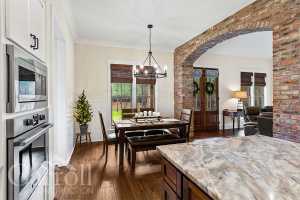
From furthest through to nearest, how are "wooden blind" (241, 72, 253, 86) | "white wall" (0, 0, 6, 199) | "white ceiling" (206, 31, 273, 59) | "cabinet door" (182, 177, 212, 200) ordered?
1. "wooden blind" (241, 72, 253, 86)
2. "white ceiling" (206, 31, 273, 59)
3. "white wall" (0, 0, 6, 199)
4. "cabinet door" (182, 177, 212, 200)

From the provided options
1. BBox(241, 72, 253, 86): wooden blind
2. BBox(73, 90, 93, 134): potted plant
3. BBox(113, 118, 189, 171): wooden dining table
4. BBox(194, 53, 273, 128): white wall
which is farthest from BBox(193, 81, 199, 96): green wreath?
BBox(73, 90, 93, 134): potted plant

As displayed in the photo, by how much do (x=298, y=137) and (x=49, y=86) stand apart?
320cm

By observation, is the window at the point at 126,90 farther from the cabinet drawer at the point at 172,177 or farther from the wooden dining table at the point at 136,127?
the cabinet drawer at the point at 172,177

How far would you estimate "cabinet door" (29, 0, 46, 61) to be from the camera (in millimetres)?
1466

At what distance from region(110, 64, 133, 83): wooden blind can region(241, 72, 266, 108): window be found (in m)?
4.52

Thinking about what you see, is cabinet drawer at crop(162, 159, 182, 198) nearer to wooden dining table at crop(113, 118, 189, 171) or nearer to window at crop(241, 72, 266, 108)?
wooden dining table at crop(113, 118, 189, 171)

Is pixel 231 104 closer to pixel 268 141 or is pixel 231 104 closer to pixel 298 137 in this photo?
pixel 298 137

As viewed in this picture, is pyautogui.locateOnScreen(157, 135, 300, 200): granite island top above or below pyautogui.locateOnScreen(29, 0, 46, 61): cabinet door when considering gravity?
below

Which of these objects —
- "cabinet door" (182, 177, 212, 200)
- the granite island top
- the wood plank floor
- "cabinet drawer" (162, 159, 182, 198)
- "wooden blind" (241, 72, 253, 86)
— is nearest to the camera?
the granite island top

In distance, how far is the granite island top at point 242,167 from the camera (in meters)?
0.75

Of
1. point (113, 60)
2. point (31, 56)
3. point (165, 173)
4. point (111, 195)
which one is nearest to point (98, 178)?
point (111, 195)

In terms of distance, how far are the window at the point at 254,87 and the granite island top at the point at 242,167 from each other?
6.10 meters

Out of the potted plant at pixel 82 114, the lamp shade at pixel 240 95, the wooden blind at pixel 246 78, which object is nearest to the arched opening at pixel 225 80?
the wooden blind at pixel 246 78

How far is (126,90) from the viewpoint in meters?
5.44
